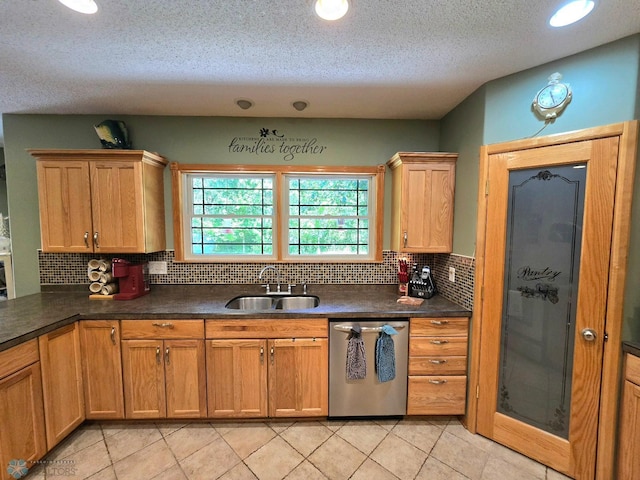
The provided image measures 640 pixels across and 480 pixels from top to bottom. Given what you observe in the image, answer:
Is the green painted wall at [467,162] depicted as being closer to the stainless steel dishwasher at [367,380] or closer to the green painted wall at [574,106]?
the green painted wall at [574,106]

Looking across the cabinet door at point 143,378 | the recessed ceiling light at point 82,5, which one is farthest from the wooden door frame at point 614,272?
the cabinet door at point 143,378

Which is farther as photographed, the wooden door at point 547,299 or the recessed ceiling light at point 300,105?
the recessed ceiling light at point 300,105

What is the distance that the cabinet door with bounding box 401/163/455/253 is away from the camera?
2154mm

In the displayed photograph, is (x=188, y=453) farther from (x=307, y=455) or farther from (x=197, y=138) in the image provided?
(x=197, y=138)

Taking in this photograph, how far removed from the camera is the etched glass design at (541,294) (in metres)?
1.53

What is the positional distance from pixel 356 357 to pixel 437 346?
63 cm

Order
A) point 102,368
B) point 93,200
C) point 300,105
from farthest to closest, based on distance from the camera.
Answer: point 300,105 → point 93,200 → point 102,368

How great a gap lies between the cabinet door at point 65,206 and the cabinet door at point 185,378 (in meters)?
1.18

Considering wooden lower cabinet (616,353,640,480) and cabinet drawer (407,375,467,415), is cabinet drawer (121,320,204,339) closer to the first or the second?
cabinet drawer (407,375,467,415)

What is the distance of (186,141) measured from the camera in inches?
95.9

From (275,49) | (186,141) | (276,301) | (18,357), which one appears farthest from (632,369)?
(186,141)

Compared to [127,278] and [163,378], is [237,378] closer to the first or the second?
[163,378]

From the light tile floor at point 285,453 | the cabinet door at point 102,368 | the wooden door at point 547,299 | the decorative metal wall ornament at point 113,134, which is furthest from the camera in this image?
the decorative metal wall ornament at point 113,134

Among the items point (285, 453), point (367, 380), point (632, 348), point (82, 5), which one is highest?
point (82, 5)
